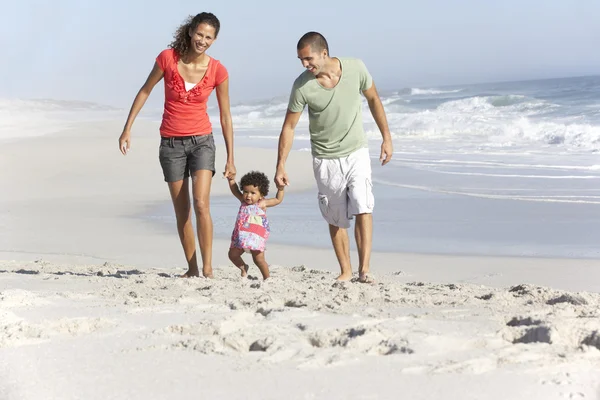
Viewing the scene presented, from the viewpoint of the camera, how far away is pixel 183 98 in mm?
5668

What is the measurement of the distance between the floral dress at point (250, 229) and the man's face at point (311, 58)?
1.09 m

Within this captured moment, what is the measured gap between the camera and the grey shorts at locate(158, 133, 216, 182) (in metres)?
5.74

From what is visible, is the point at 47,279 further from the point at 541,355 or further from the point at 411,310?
the point at 541,355

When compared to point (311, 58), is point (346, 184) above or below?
below

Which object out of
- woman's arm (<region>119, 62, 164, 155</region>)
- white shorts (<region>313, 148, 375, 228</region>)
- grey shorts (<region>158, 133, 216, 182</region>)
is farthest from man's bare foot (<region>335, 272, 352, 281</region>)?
woman's arm (<region>119, 62, 164, 155</region>)

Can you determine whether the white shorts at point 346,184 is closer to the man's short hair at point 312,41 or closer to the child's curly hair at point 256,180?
the child's curly hair at point 256,180

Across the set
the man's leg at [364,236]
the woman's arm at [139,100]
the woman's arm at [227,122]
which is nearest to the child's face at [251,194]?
the woman's arm at [227,122]

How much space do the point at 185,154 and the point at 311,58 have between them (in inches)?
43.7

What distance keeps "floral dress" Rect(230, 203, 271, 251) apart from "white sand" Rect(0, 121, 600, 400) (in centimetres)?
26

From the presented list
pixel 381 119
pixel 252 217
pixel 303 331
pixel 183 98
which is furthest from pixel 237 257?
pixel 303 331

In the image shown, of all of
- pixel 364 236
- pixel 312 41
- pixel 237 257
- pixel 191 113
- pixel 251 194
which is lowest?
pixel 237 257

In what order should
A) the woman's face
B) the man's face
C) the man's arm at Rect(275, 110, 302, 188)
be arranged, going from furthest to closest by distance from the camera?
1. the man's arm at Rect(275, 110, 302, 188)
2. the woman's face
3. the man's face

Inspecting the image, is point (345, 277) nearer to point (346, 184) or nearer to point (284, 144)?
point (346, 184)

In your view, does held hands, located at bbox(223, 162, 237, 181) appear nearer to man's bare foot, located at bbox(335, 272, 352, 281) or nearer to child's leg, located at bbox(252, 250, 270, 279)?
child's leg, located at bbox(252, 250, 270, 279)
